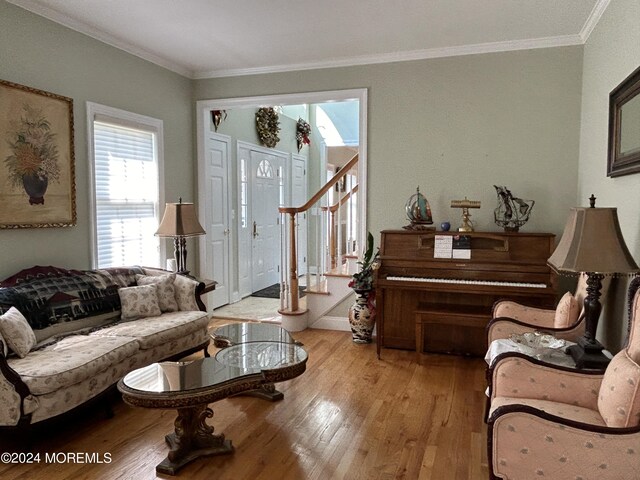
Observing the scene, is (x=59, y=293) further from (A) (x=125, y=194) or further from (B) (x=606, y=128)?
(B) (x=606, y=128)

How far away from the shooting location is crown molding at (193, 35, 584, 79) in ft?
13.1

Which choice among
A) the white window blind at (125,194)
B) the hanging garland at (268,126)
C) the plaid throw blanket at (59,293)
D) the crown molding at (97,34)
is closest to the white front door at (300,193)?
the hanging garland at (268,126)

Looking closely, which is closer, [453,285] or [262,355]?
[262,355]

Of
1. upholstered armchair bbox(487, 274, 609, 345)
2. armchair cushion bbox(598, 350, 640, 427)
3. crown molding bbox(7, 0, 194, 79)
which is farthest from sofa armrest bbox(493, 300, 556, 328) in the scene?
crown molding bbox(7, 0, 194, 79)

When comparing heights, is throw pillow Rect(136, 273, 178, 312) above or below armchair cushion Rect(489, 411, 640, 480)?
above

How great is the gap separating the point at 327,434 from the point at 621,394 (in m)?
1.55

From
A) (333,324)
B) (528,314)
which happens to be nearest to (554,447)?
(528,314)

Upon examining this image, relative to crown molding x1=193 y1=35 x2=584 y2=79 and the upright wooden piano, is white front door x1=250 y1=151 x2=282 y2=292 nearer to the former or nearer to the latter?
crown molding x1=193 y1=35 x2=584 y2=79

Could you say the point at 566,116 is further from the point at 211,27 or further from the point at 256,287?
the point at 256,287

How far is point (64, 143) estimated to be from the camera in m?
3.62

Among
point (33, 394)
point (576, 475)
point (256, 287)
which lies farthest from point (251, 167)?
point (576, 475)

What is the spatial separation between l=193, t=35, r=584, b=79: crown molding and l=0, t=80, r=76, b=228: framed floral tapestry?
1867 mm

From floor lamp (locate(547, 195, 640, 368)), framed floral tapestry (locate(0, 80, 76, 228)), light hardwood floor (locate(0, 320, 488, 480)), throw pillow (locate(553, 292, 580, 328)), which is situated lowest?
light hardwood floor (locate(0, 320, 488, 480))

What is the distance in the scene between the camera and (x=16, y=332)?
2645mm
